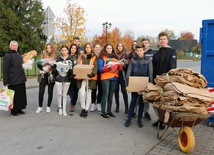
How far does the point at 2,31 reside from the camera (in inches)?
725

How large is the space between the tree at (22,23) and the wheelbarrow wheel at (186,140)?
16.0 metres

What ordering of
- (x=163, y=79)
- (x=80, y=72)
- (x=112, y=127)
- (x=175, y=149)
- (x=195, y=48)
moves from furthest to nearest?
(x=195, y=48)
(x=80, y=72)
(x=112, y=127)
(x=163, y=79)
(x=175, y=149)

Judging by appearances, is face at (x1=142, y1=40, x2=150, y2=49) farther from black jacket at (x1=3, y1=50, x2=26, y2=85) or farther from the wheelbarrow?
black jacket at (x1=3, y1=50, x2=26, y2=85)

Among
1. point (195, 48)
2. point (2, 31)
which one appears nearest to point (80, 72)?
point (2, 31)

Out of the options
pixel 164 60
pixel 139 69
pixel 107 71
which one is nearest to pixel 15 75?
pixel 107 71

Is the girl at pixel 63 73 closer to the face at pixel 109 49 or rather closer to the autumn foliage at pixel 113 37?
the face at pixel 109 49

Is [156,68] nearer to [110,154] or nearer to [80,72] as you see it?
[80,72]

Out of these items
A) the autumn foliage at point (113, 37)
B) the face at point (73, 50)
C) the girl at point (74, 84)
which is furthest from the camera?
the autumn foliage at point (113, 37)

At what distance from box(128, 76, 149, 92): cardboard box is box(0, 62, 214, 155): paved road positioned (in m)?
0.97

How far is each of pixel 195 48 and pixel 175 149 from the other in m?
92.5

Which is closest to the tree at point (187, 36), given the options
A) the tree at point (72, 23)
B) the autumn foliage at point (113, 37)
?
the autumn foliage at point (113, 37)

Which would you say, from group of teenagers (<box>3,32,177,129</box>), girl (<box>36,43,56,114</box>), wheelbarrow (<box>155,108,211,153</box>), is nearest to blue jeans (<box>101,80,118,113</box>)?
group of teenagers (<box>3,32,177,129</box>)

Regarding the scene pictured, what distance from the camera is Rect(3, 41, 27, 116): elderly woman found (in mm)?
7176

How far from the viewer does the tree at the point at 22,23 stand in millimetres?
18562
